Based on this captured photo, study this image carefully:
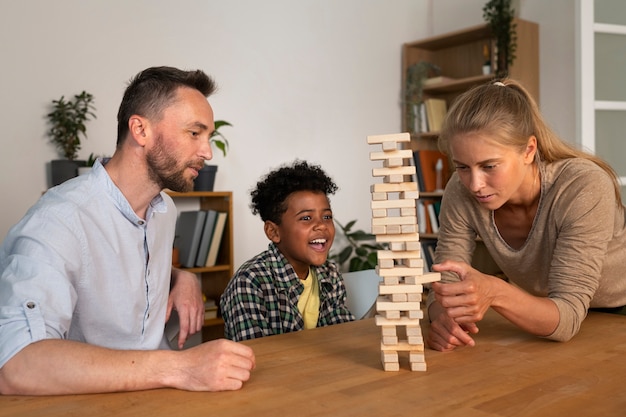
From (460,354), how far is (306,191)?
111cm

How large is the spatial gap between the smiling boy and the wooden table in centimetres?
48

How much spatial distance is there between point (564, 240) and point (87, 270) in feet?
3.87

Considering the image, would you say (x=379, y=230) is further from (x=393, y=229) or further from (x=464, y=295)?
(x=464, y=295)

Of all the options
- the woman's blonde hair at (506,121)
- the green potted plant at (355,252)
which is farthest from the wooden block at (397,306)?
the green potted plant at (355,252)

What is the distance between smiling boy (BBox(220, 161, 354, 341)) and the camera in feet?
6.96

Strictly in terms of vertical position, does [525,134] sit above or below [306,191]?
above

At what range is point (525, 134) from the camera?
1752 mm

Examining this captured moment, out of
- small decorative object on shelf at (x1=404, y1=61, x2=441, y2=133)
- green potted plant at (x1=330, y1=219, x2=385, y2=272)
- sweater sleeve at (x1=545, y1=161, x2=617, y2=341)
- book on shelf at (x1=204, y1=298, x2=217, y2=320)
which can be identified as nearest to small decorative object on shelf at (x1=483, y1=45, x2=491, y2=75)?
small decorative object on shelf at (x1=404, y1=61, x2=441, y2=133)

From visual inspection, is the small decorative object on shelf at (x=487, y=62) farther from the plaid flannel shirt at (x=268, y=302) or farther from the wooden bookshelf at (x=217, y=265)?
the plaid flannel shirt at (x=268, y=302)

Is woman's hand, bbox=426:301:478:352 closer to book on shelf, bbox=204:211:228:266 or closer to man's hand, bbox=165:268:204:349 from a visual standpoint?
man's hand, bbox=165:268:204:349

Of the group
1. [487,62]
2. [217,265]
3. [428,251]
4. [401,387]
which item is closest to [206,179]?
[217,265]

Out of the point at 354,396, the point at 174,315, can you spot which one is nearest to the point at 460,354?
the point at 354,396

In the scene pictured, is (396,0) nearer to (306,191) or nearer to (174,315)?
(306,191)

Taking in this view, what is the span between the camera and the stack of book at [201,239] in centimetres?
398
